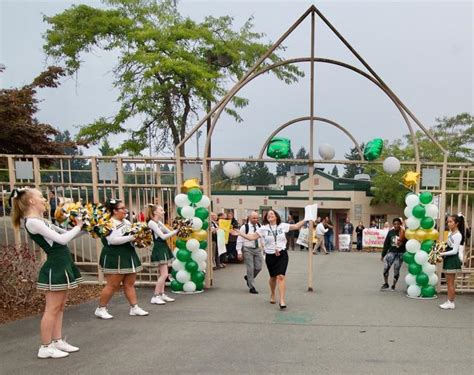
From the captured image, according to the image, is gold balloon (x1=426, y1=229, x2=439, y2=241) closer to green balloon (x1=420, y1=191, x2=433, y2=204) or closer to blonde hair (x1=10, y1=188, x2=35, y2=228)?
green balloon (x1=420, y1=191, x2=433, y2=204)

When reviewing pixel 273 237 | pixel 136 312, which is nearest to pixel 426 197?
pixel 273 237

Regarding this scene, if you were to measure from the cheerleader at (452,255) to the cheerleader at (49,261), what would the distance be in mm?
5825

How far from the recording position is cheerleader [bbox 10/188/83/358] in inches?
175

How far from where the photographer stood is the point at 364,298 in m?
7.68

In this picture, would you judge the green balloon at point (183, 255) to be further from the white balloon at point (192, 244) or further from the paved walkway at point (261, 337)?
the paved walkway at point (261, 337)

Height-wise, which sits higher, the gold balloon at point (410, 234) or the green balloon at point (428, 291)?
the gold balloon at point (410, 234)

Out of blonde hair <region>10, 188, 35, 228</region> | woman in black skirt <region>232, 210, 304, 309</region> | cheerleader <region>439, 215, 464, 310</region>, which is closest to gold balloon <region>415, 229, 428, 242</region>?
cheerleader <region>439, 215, 464, 310</region>

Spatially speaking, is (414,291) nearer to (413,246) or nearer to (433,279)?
(433,279)

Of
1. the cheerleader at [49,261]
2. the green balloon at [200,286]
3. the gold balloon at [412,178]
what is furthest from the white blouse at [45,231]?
the gold balloon at [412,178]

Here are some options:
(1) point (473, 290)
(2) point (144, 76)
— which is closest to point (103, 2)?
(2) point (144, 76)

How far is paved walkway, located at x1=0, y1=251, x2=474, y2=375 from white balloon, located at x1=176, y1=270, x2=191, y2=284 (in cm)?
33

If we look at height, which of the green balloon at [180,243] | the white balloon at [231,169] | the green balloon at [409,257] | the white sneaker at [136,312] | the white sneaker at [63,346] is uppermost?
the white balloon at [231,169]

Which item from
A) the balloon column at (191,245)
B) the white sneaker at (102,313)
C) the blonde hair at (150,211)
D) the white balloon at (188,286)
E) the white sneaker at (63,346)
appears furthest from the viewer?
the white balloon at (188,286)

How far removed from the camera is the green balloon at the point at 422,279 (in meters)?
7.59
